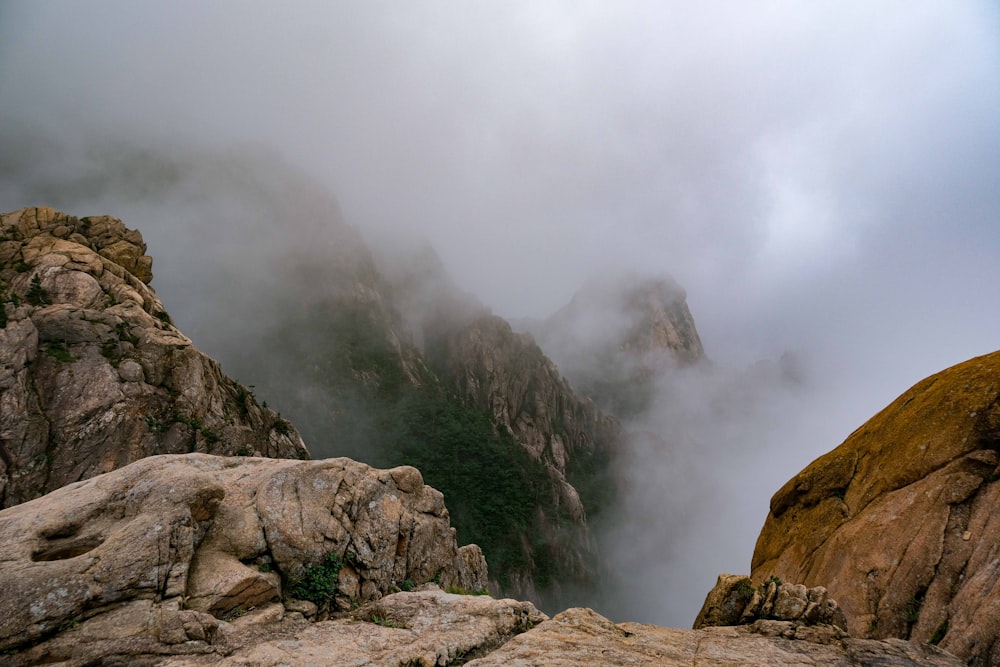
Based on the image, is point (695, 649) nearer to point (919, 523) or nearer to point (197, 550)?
point (919, 523)

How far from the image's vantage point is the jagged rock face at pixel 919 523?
39.5ft

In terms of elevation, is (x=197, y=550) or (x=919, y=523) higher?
(x=197, y=550)

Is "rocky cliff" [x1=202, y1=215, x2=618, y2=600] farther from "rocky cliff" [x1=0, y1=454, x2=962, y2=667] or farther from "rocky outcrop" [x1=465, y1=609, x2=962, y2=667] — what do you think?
"rocky outcrop" [x1=465, y1=609, x2=962, y2=667]

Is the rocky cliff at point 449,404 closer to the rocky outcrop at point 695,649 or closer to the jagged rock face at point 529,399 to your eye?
the jagged rock face at point 529,399

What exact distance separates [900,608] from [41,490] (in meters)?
47.2

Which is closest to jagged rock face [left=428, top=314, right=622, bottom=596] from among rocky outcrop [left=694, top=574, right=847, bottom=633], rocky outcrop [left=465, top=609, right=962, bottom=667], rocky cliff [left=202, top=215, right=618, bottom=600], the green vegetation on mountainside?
rocky cliff [left=202, top=215, right=618, bottom=600]

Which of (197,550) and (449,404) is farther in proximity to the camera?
(449,404)

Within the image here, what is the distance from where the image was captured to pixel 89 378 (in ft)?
126

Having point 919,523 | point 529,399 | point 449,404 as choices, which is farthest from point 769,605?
point 529,399

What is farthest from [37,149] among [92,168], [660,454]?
[660,454]

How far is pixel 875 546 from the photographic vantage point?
49.2ft

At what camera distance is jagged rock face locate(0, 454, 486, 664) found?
32.9 ft

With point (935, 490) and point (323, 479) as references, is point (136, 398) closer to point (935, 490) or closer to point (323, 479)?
point (323, 479)

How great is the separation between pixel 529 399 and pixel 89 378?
391 feet
